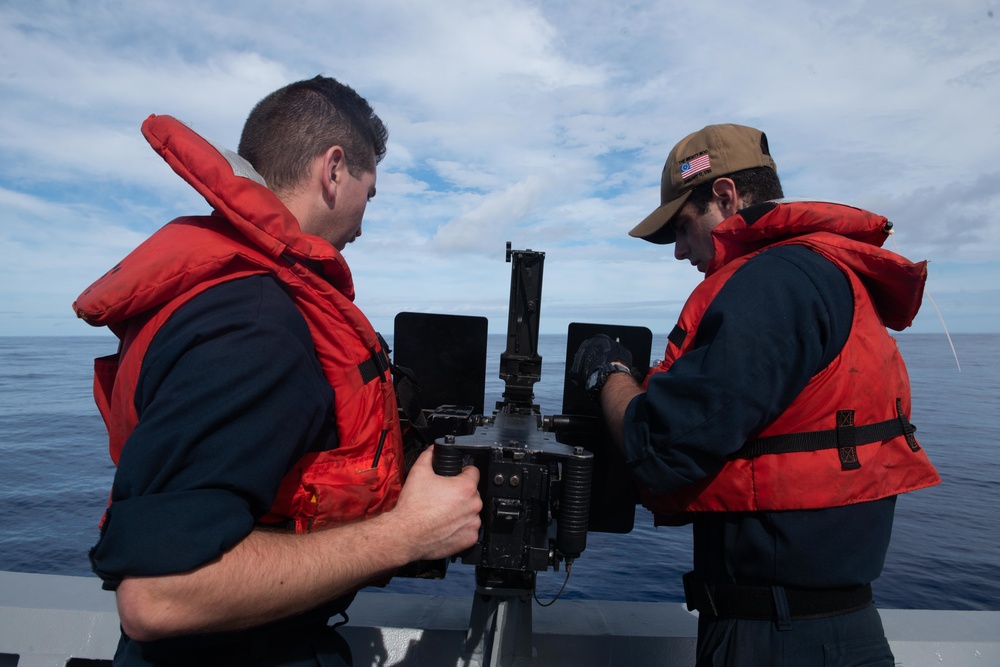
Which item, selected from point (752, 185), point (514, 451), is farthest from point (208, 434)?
point (752, 185)

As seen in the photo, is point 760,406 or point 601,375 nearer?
point 760,406

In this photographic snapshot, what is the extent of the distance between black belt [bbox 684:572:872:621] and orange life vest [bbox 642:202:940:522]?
278 mm

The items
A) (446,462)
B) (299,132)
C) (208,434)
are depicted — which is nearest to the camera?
(208,434)

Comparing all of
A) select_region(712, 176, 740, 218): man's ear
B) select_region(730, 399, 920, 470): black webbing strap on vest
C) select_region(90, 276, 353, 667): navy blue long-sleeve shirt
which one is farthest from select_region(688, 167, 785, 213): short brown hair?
select_region(90, 276, 353, 667): navy blue long-sleeve shirt

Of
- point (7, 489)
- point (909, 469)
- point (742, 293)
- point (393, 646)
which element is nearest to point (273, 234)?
point (742, 293)

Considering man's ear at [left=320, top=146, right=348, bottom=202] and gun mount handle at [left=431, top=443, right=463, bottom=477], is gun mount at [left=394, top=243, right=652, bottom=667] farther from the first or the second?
man's ear at [left=320, top=146, right=348, bottom=202]

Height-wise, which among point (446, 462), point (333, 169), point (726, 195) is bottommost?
point (446, 462)

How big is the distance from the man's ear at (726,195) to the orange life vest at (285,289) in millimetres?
1539

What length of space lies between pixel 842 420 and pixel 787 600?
0.59m

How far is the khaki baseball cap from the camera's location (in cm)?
235

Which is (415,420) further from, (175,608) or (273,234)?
(175,608)

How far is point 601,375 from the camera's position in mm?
2416

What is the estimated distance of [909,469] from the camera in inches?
75.7

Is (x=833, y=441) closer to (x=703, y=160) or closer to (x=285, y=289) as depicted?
(x=703, y=160)
